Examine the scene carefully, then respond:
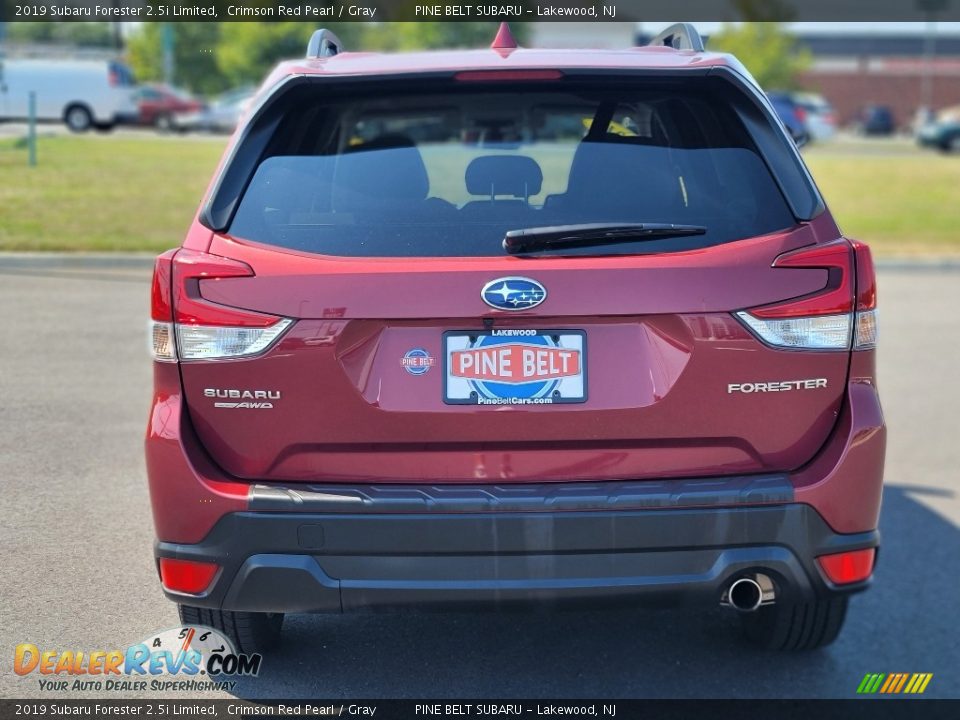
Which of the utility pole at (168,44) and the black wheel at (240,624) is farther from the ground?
the black wheel at (240,624)

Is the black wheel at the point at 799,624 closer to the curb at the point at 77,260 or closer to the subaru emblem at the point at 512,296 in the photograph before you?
the subaru emblem at the point at 512,296

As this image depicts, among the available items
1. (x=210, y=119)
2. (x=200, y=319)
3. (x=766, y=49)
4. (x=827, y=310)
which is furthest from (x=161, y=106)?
(x=827, y=310)

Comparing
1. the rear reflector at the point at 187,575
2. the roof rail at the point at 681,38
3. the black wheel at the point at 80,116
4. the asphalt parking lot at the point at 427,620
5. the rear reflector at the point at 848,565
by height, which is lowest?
the black wheel at the point at 80,116

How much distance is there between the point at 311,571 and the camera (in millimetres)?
3176

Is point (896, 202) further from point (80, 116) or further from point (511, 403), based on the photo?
point (511, 403)

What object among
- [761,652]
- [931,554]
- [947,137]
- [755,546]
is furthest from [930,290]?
[947,137]

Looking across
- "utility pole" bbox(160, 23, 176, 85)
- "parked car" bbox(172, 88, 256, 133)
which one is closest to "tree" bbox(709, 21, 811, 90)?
"utility pole" bbox(160, 23, 176, 85)

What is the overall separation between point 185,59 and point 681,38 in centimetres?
6194

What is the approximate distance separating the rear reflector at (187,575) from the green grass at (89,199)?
862 cm

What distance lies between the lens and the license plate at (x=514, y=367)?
10.4 feet

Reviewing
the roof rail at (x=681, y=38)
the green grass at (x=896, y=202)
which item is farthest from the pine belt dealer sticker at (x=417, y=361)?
the green grass at (x=896, y=202)

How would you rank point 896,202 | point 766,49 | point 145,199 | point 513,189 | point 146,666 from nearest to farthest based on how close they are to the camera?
1. point 513,189
2. point 146,666
3. point 145,199
4. point 896,202
5. point 766,49

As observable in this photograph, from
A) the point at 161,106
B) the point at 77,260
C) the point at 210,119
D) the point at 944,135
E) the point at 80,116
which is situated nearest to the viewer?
the point at 77,260

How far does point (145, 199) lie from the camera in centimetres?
1655
